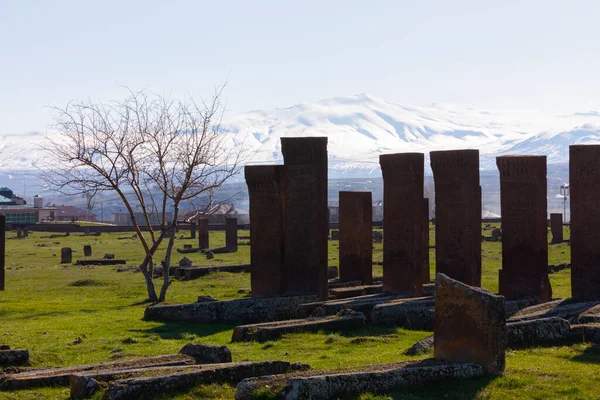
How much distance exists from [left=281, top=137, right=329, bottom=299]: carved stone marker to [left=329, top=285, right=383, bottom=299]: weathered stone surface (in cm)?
116

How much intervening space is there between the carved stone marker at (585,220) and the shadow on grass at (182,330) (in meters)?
7.63

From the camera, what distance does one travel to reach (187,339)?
58.1ft

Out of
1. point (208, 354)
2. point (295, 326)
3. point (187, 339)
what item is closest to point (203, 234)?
point (187, 339)

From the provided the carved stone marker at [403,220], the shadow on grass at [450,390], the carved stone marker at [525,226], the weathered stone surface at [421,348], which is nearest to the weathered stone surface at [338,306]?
the carved stone marker at [403,220]

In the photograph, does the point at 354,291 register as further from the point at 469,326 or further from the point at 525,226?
the point at 469,326

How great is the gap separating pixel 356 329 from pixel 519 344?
4463 millimetres

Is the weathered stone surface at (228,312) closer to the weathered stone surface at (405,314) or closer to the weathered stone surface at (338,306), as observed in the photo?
the weathered stone surface at (338,306)

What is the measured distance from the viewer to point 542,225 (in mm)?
21250

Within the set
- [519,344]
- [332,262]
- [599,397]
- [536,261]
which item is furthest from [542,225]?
[332,262]

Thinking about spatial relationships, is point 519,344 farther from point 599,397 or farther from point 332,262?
point 332,262

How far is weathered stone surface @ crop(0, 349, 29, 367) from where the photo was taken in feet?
45.0

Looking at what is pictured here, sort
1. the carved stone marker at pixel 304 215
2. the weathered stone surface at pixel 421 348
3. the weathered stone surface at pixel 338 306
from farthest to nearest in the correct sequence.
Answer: the carved stone marker at pixel 304 215 < the weathered stone surface at pixel 338 306 < the weathered stone surface at pixel 421 348

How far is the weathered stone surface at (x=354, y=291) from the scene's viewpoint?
23.6 m

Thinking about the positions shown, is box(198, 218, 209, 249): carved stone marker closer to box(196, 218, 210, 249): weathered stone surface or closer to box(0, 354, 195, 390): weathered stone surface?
box(196, 218, 210, 249): weathered stone surface
